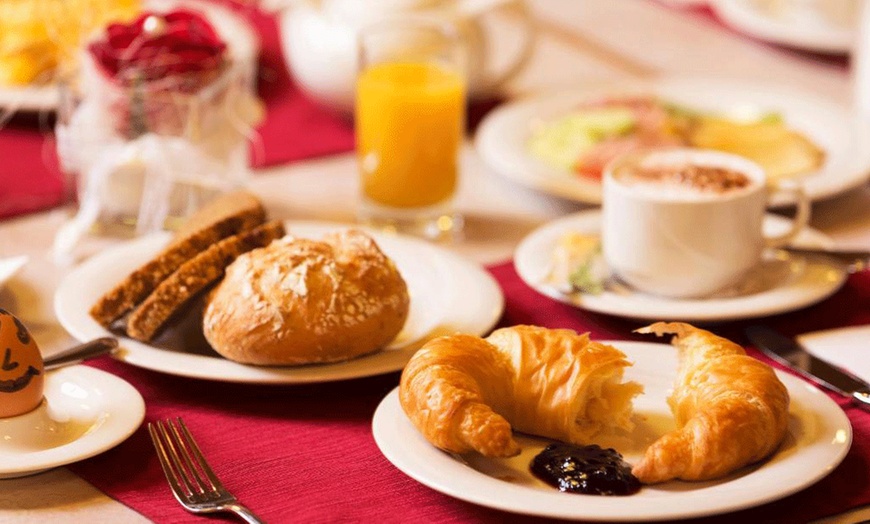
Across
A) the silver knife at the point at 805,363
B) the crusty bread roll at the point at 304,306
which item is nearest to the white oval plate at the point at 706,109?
the silver knife at the point at 805,363

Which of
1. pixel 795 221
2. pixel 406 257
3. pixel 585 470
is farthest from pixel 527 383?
pixel 795 221

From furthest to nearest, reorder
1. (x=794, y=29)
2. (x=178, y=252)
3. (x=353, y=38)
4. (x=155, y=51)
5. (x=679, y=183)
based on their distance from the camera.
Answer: (x=794, y=29), (x=353, y=38), (x=155, y=51), (x=679, y=183), (x=178, y=252)

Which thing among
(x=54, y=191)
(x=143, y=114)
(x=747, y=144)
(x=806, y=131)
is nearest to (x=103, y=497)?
(x=143, y=114)

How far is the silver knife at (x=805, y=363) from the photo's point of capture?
4.16 ft

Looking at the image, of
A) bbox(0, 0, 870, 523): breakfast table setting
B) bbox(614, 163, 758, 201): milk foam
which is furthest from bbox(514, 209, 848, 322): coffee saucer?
bbox(614, 163, 758, 201): milk foam

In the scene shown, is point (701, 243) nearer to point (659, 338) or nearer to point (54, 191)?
point (659, 338)

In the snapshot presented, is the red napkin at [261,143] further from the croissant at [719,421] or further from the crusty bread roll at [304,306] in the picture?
the croissant at [719,421]

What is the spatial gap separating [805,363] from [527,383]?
372 mm

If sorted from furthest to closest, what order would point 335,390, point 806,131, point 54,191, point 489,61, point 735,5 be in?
point 735,5 < point 489,61 < point 806,131 < point 54,191 < point 335,390

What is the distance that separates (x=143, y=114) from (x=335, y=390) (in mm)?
637

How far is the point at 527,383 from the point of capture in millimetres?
1126

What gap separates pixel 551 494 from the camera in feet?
3.26

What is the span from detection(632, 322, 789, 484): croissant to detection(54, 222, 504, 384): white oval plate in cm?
30

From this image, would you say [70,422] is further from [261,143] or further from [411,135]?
[261,143]
